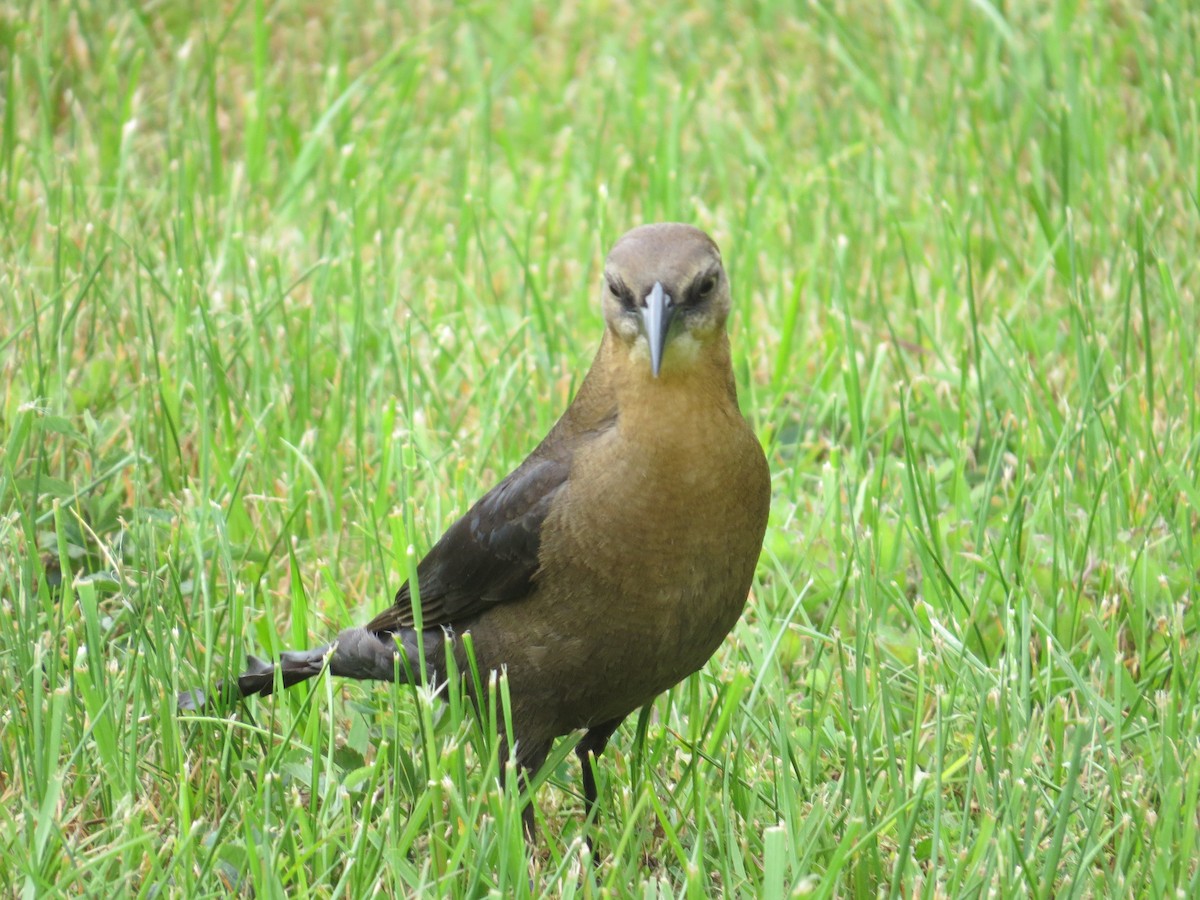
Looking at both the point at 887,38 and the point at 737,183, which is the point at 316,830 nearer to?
the point at 737,183

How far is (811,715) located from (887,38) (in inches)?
174

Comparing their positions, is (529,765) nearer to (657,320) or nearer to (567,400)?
(657,320)

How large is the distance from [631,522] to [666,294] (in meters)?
0.42

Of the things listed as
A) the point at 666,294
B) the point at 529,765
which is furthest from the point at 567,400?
the point at 666,294

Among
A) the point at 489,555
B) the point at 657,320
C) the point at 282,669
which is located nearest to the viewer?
the point at 657,320

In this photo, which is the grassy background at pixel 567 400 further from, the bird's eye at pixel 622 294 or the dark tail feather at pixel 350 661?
the bird's eye at pixel 622 294

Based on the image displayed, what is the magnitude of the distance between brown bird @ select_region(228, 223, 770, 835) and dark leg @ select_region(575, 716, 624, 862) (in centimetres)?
14

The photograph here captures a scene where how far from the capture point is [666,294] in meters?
3.03

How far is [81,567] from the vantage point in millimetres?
4020

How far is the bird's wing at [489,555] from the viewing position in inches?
125

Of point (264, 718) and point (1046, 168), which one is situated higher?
point (1046, 168)

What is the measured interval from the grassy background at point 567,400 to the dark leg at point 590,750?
6 centimetres

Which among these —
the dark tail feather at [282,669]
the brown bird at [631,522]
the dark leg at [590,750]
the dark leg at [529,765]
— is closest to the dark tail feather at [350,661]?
the dark tail feather at [282,669]

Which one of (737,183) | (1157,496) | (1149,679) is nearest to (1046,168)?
(737,183)
